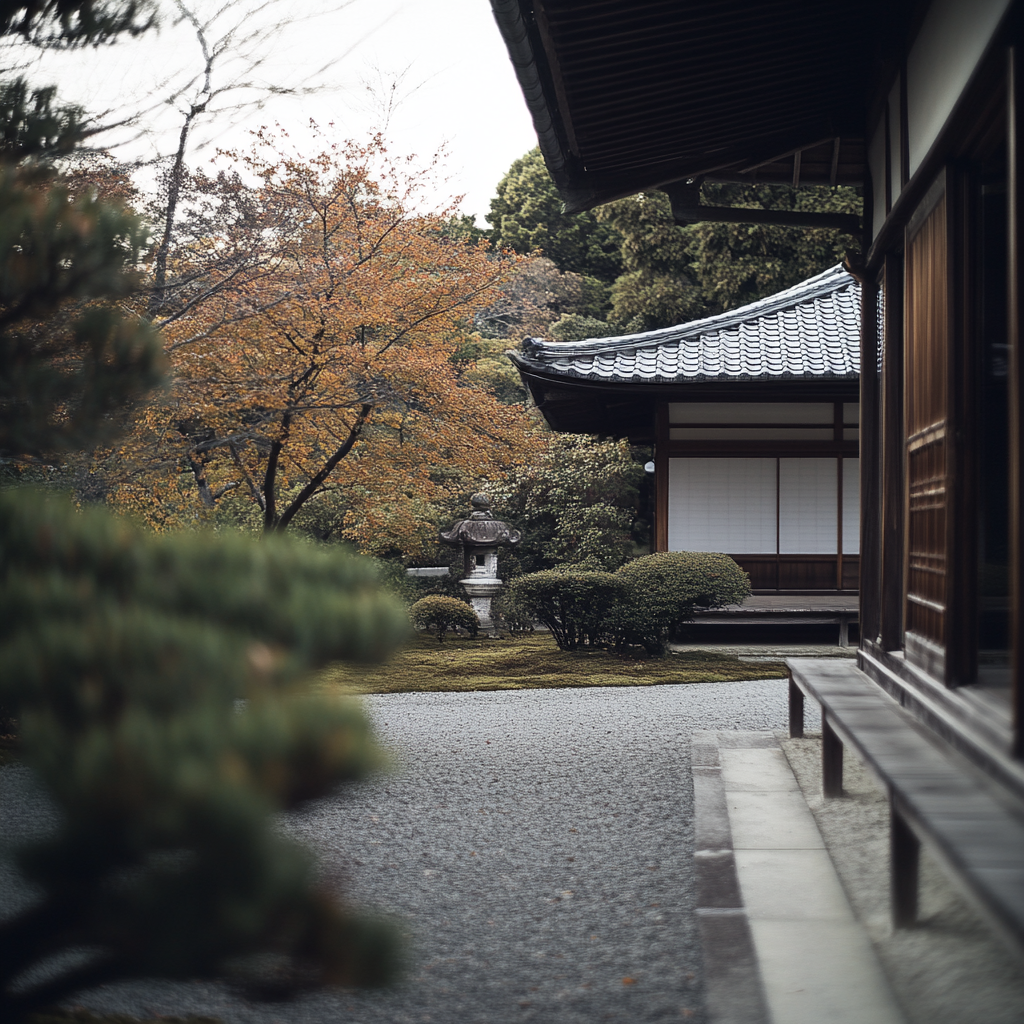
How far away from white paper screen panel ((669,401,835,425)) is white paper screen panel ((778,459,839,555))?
1.89 ft

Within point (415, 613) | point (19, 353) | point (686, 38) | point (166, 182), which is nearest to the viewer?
point (19, 353)

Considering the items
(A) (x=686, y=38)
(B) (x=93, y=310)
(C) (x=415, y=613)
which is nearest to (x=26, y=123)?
(B) (x=93, y=310)

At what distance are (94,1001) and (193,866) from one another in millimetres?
1984

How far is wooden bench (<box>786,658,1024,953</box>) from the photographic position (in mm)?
1656

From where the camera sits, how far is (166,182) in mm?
7180

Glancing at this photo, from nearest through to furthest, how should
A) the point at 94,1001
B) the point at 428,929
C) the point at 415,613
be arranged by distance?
the point at 94,1001
the point at 428,929
the point at 415,613

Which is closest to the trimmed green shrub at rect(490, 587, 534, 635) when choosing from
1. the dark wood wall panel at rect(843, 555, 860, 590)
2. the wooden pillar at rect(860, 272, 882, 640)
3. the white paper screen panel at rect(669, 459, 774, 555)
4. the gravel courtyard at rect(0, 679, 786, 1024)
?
the white paper screen panel at rect(669, 459, 774, 555)

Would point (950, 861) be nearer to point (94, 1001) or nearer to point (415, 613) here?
point (94, 1001)

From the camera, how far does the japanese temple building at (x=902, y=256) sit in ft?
7.63

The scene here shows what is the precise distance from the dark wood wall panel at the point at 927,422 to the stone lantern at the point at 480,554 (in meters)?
9.16

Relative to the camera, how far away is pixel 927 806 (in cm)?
219

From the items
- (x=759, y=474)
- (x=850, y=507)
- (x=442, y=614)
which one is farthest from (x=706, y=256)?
(x=442, y=614)

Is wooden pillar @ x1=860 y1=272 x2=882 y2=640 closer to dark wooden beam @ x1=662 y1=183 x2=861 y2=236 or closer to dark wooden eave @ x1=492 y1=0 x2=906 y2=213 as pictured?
dark wooden beam @ x1=662 y1=183 x2=861 y2=236

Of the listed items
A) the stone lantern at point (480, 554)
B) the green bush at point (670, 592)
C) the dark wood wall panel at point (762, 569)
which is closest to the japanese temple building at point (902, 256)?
the green bush at point (670, 592)
